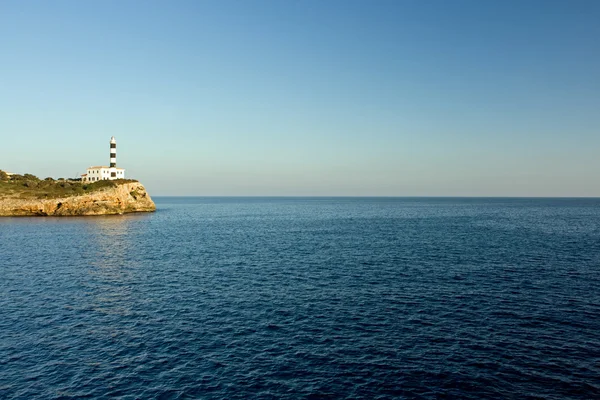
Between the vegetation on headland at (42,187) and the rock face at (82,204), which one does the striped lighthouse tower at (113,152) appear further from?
the rock face at (82,204)

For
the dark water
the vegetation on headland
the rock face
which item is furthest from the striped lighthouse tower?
the dark water

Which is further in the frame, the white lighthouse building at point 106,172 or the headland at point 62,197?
the white lighthouse building at point 106,172

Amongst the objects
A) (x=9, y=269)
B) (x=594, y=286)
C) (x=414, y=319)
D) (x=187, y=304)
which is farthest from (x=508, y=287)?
(x=9, y=269)

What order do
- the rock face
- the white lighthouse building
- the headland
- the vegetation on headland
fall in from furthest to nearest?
the white lighthouse building < the vegetation on headland < the headland < the rock face

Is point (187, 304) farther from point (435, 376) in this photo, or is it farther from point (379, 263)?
point (379, 263)

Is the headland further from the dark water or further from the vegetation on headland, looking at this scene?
the dark water

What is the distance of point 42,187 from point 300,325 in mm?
178651

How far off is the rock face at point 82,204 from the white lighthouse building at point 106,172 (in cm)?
1534

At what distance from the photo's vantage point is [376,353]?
31.9m

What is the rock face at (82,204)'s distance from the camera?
152m

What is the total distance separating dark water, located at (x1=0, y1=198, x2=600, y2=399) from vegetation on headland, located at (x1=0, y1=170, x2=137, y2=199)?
101083 millimetres

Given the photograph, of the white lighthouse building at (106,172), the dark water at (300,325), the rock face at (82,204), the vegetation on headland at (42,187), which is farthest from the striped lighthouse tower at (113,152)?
the dark water at (300,325)

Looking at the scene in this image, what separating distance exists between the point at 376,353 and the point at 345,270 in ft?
101

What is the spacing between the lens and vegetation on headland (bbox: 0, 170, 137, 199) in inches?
6181
